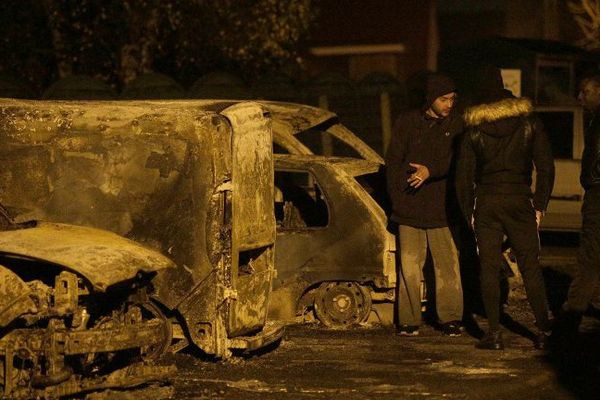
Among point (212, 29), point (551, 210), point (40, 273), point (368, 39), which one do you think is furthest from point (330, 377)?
point (368, 39)

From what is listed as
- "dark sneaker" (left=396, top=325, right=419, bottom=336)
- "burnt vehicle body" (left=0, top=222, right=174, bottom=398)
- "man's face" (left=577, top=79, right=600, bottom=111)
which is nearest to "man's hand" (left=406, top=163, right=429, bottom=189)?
"dark sneaker" (left=396, top=325, right=419, bottom=336)

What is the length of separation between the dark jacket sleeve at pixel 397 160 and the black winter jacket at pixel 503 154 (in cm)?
77

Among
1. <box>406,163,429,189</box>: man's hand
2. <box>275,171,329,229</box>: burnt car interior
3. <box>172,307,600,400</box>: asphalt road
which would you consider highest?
<box>406,163,429,189</box>: man's hand

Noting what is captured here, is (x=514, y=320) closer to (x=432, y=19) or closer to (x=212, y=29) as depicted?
(x=212, y=29)

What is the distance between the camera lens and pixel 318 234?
12.0 meters

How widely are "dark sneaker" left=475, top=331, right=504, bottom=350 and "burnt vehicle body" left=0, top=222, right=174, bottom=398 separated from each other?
9.71 feet

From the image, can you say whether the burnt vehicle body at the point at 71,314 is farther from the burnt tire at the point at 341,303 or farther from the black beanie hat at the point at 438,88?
the black beanie hat at the point at 438,88

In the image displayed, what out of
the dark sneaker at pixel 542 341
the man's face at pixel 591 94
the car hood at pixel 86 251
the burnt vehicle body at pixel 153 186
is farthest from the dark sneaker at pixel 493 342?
the car hood at pixel 86 251

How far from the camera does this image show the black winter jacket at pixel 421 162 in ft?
38.9

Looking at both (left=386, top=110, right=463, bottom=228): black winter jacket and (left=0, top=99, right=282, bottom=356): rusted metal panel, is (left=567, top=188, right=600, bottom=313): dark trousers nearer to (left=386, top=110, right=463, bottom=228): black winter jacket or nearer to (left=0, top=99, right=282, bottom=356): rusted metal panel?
(left=386, top=110, right=463, bottom=228): black winter jacket

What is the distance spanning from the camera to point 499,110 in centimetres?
1121

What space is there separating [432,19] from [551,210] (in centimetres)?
2037

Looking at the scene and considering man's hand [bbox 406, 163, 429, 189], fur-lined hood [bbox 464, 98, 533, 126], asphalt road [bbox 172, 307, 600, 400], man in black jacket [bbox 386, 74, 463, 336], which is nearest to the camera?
asphalt road [bbox 172, 307, 600, 400]

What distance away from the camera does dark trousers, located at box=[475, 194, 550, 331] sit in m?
11.1
